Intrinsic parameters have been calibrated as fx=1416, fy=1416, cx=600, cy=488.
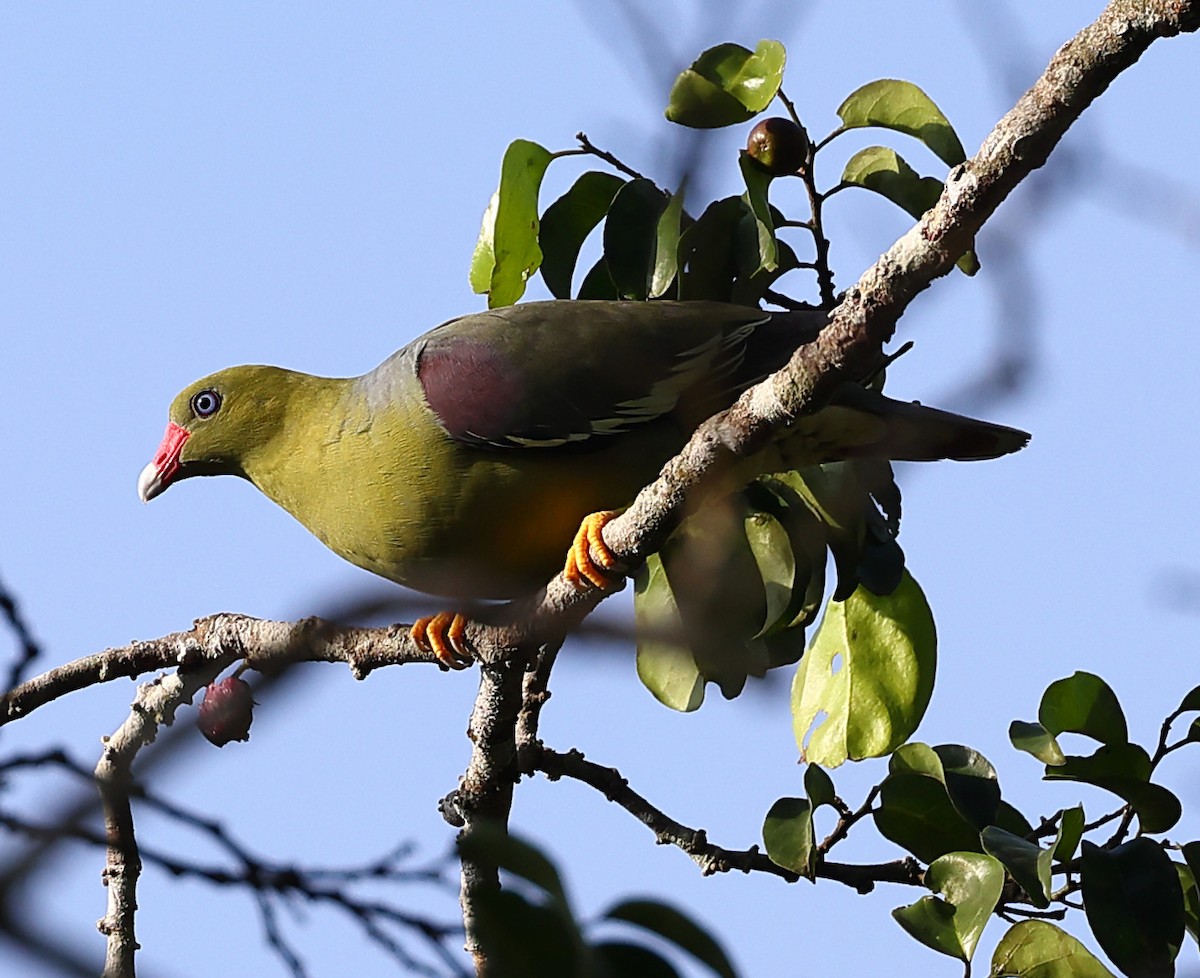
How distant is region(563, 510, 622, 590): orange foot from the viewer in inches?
91.4

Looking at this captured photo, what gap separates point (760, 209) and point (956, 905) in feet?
4.28

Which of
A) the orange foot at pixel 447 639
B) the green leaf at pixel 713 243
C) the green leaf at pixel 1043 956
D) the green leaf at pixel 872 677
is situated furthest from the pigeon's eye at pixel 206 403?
the green leaf at pixel 1043 956

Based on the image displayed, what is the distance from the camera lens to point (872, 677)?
2.87 meters

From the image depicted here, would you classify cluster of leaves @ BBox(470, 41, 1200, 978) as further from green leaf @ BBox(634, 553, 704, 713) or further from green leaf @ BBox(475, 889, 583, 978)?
green leaf @ BBox(475, 889, 583, 978)

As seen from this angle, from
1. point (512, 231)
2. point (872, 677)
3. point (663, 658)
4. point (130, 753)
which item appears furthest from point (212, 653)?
point (872, 677)

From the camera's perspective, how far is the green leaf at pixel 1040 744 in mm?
2295

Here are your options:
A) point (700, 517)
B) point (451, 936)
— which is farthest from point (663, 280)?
point (451, 936)

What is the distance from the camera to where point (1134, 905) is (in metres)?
2.04

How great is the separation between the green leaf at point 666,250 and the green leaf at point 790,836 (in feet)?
3.32

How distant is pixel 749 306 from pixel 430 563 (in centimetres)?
87

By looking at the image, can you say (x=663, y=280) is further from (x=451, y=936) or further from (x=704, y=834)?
(x=451, y=936)

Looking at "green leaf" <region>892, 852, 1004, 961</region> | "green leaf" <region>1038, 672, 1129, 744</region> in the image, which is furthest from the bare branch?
"green leaf" <region>1038, 672, 1129, 744</region>

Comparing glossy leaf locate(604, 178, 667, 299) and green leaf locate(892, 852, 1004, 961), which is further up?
glossy leaf locate(604, 178, 667, 299)

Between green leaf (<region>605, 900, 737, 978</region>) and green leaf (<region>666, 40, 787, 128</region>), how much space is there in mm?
1915
